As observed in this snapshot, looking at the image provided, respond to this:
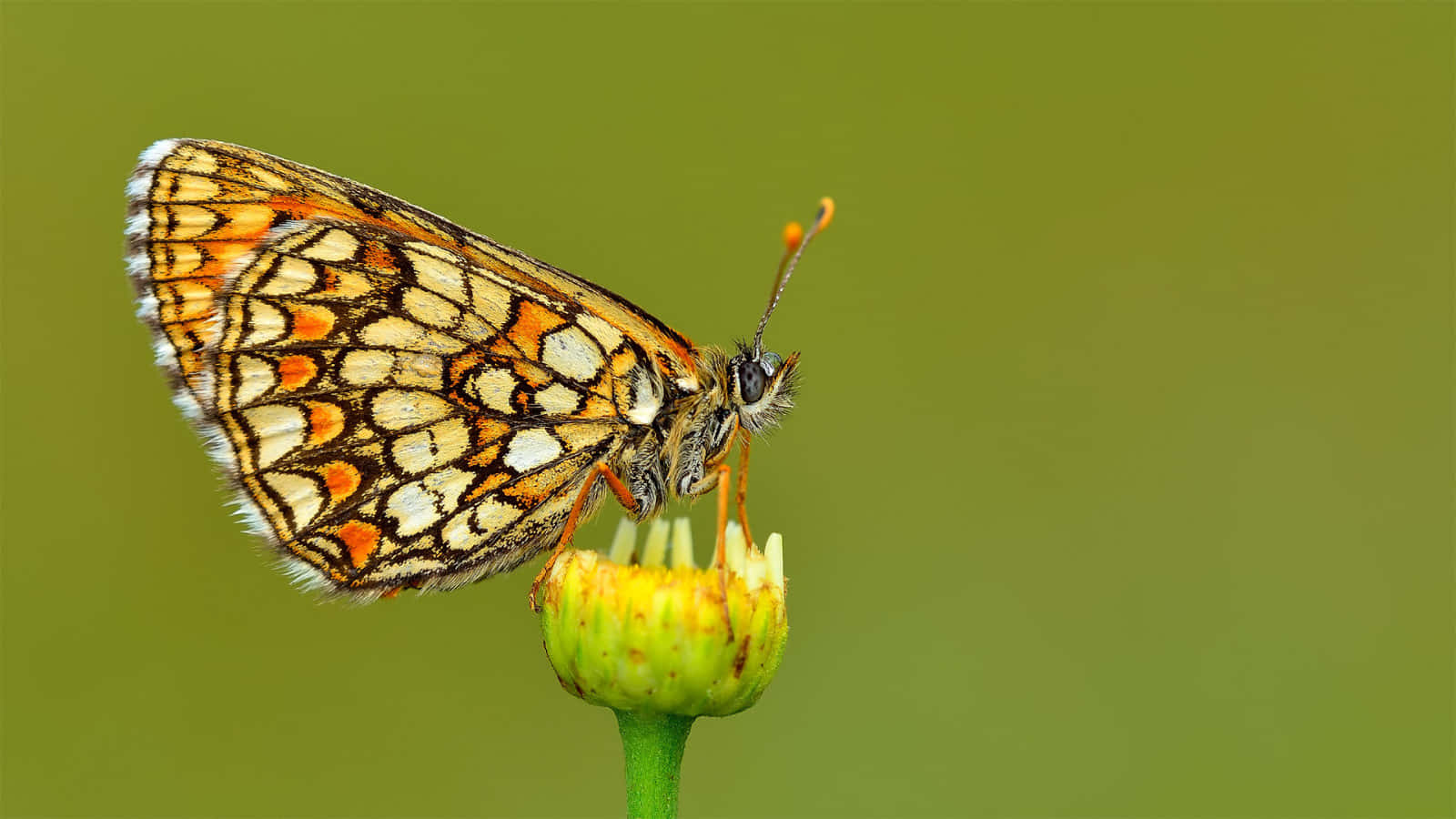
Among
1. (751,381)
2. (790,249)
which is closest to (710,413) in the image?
(751,381)

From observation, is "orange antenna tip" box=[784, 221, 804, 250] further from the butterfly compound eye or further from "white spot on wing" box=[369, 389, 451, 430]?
"white spot on wing" box=[369, 389, 451, 430]

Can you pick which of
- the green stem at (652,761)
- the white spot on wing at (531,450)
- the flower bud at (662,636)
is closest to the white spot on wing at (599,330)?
the white spot on wing at (531,450)

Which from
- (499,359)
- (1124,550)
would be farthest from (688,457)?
(1124,550)

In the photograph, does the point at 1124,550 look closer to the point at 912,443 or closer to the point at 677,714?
the point at 912,443

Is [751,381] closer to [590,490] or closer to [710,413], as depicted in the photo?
[710,413]

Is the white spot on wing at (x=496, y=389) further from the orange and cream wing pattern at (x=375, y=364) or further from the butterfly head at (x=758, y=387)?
the butterfly head at (x=758, y=387)

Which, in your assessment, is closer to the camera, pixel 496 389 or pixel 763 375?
pixel 496 389
